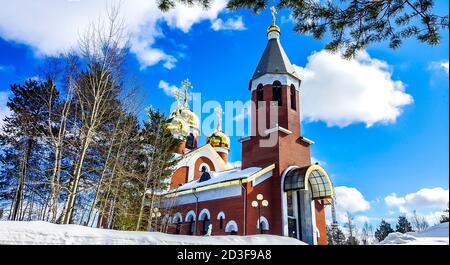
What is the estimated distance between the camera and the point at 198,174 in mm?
23234

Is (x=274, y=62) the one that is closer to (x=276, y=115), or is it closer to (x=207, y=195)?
(x=276, y=115)

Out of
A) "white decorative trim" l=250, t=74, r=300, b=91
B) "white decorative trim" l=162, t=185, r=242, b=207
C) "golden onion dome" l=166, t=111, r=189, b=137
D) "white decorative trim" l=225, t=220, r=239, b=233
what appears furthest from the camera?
"golden onion dome" l=166, t=111, r=189, b=137

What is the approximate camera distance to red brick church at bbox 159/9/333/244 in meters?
13.9

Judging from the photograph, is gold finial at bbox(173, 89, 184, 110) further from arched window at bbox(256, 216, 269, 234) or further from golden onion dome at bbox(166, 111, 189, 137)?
arched window at bbox(256, 216, 269, 234)

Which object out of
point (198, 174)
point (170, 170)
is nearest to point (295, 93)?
point (170, 170)

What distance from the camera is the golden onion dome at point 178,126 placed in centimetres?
2464

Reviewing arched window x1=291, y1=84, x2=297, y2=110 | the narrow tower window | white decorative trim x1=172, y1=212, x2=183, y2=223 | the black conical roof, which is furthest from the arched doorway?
white decorative trim x1=172, y1=212, x2=183, y2=223

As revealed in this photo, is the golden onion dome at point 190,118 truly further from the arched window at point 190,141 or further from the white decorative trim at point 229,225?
the white decorative trim at point 229,225

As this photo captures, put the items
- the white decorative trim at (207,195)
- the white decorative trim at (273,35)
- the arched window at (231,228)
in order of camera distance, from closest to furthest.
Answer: the arched window at (231,228), the white decorative trim at (207,195), the white decorative trim at (273,35)

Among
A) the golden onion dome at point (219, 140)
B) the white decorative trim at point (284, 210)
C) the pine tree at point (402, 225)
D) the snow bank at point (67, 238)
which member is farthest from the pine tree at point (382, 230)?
the snow bank at point (67, 238)

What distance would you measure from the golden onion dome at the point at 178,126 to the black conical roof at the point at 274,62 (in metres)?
9.53
